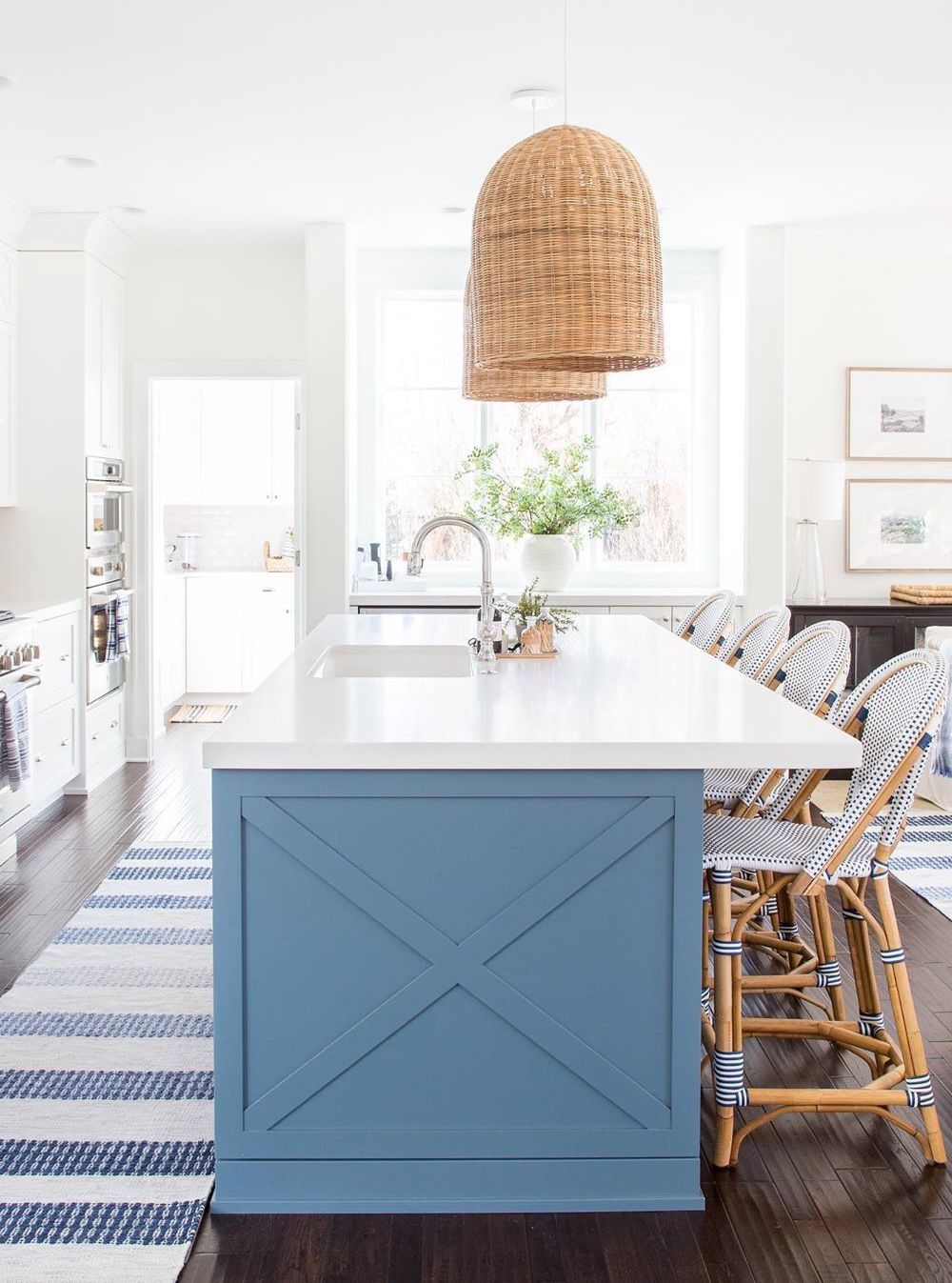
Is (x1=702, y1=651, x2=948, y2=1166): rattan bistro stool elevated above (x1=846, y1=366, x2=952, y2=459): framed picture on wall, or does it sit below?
below

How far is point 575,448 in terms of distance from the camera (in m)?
6.48

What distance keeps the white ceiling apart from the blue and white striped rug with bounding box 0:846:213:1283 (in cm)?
273

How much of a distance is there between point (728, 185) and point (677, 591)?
1948 millimetres

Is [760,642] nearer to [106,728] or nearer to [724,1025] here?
[724,1025]

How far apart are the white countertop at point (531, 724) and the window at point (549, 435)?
343 cm

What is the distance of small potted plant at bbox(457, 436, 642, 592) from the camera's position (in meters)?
5.98

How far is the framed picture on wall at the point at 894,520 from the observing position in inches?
267

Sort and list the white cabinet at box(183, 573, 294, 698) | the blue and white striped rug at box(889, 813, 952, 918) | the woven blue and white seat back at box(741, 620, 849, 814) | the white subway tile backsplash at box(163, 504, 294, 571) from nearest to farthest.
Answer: the woven blue and white seat back at box(741, 620, 849, 814)
the blue and white striped rug at box(889, 813, 952, 918)
the white cabinet at box(183, 573, 294, 698)
the white subway tile backsplash at box(163, 504, 294, 571)

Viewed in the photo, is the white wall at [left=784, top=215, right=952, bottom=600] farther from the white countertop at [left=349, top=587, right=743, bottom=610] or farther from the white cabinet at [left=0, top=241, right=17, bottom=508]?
the white cabinet at [left=0, top=241, right=17, bottom=508]

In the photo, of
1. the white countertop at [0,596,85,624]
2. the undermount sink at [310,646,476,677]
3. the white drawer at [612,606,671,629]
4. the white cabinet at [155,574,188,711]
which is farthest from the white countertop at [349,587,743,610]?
the undermount sink at [310,646,476,677]

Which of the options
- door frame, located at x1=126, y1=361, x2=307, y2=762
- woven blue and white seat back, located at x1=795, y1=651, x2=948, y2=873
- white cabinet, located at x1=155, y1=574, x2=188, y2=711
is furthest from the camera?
white cabinet, located at x1=155, y1=574, x2=188, y2=711

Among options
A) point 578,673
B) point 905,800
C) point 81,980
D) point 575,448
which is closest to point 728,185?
point 575,448

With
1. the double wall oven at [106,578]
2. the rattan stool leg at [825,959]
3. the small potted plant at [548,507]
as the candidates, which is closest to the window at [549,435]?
the small potted plant at [548,507]

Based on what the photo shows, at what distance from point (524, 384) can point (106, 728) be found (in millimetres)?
3543
